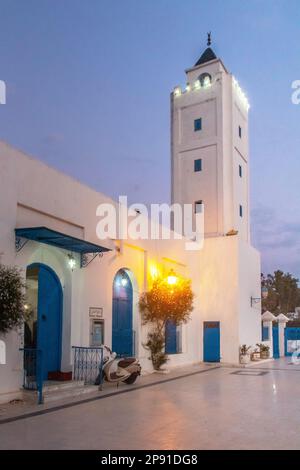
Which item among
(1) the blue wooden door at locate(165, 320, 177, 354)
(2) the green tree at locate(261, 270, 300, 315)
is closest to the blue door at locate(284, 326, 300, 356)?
(1) the blue wooden door at locate(165, 320, 177, 354)

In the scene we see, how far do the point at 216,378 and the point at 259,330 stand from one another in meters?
9.54

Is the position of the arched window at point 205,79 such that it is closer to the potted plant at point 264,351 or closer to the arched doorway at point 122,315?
the potted plant at point 264,351

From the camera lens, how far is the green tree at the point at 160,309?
15.9 meters

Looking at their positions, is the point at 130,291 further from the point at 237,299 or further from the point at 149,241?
the point at 237,299

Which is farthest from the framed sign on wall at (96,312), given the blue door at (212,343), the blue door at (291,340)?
the blue door at (291,340)

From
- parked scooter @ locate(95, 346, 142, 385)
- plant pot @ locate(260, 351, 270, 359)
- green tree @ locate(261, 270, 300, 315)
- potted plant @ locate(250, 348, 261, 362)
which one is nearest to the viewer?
parked scooter @ locate(95, 346, 142, 385)

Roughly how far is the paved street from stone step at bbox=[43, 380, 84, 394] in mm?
1128

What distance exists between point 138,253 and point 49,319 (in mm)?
5006

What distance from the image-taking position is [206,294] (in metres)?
21.2

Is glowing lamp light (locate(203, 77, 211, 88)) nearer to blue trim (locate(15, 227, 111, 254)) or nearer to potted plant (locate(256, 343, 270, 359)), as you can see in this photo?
potted plant (locate(256, 343, 270, 359))

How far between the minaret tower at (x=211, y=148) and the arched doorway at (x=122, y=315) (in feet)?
32.9

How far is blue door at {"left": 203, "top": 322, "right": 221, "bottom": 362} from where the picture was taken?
66.7 feet

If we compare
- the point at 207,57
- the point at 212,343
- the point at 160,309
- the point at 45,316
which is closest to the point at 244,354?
the point at 212,343

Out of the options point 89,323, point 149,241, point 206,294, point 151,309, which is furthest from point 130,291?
point 206,294
